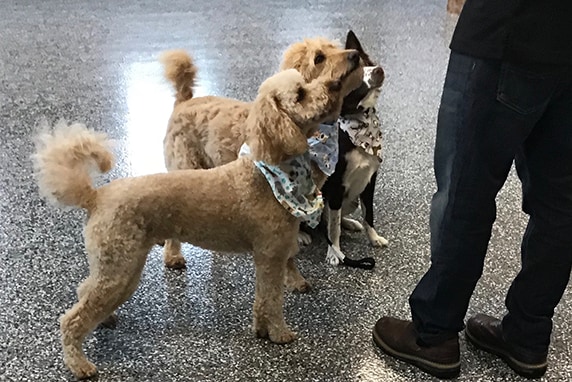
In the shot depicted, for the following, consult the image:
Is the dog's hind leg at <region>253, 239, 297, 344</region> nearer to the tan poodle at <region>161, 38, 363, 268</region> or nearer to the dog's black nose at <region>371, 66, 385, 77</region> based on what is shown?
the tan poodle at <region>161, 38, 363, 268</region>

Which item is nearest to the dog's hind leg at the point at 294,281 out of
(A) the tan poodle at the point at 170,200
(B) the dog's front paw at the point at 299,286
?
(B) the dog's front paw at the point at 299,286

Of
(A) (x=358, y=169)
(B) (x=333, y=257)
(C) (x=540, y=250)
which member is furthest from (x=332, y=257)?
(C) (x=540, y=250)

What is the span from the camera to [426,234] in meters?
2.35

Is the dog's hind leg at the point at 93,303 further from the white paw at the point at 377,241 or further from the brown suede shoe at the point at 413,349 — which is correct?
the white paw at the point at 377,241

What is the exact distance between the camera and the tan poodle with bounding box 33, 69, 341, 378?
1.59 meters

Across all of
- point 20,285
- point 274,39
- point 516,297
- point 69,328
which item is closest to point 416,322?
point 516,297

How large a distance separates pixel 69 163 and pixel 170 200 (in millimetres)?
257

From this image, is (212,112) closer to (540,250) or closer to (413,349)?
(413,349)

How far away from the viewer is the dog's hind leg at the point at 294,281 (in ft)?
6.71

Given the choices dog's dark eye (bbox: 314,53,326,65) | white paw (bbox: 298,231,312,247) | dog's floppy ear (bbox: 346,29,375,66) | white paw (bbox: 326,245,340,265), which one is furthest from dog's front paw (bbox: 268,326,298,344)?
dog's floppy ear (bbox: 346,29,375,66)

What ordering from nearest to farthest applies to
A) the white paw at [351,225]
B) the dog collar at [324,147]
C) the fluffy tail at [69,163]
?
the fluffy tail at [69,163] → the dog collar at [324,147] → the white paw at [351,225]

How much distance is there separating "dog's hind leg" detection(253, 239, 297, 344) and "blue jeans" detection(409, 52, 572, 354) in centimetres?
36

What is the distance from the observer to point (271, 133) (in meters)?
1.59

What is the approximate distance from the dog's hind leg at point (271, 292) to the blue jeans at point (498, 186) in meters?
0.36
